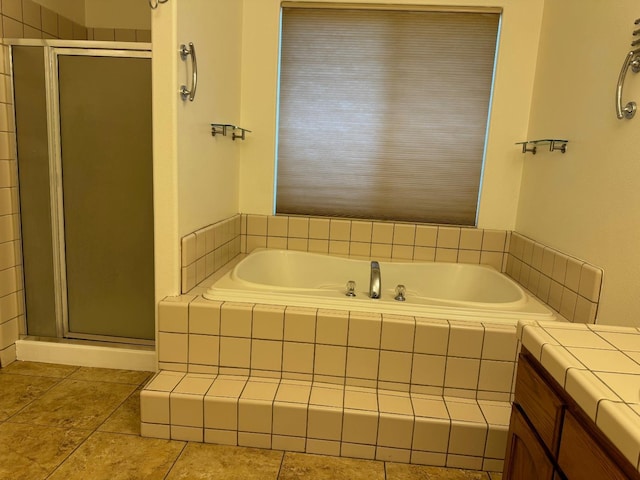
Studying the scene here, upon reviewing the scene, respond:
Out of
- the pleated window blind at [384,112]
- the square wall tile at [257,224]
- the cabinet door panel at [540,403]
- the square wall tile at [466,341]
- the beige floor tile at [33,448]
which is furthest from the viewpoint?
the square wall tile at [257,224]

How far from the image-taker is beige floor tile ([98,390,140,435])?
1.83 metres

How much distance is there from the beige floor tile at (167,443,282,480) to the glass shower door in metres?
0.88

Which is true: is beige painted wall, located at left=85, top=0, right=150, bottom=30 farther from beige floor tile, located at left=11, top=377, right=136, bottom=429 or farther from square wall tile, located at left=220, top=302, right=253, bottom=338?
beige floor tile, located at left=11, top=377, right=136, bottom=429

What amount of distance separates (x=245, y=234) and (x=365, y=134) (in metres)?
1.04

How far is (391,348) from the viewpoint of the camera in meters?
1.84

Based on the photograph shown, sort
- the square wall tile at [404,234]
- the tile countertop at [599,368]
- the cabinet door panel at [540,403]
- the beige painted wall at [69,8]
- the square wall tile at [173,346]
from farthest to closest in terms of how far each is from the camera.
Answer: the square wall tile at [404,234], the beige painted wall at [69,8], the square wall tile at [173,346], the cabinet door panel at [540,403], the tile countertop at [599,368]

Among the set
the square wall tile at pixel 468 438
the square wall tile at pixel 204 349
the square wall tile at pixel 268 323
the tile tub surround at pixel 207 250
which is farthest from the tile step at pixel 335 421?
the tile tub surround at pixel 207 250

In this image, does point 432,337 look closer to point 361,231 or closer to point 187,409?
point 187,409

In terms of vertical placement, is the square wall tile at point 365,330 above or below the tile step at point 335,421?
above

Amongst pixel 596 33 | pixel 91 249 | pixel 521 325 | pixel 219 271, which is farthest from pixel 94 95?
pixel 596 33

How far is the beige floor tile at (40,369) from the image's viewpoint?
2.26 meters

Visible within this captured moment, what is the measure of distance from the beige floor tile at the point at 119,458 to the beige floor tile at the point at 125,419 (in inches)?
1.3

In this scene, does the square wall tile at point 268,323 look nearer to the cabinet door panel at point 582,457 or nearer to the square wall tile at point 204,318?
the square wall tile at point 204,318

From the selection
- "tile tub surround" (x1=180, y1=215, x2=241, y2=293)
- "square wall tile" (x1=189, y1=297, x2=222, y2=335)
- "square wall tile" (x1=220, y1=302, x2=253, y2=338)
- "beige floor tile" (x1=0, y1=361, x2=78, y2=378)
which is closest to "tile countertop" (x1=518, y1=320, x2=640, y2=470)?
"square wall tile" (x1=220, y1=302, x2=253, y2=338)
